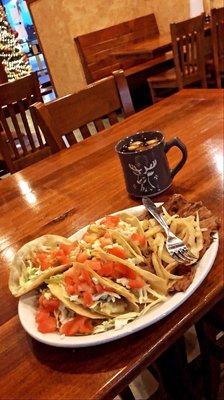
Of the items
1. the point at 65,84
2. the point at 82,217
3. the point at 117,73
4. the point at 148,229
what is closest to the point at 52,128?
the point at 117,73

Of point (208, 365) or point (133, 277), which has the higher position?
point (133, 277)

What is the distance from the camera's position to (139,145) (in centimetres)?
88

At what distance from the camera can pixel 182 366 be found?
1040mm

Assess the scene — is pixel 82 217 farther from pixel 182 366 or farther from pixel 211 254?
pixel 182 366

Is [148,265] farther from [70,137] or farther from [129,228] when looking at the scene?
[70,137]

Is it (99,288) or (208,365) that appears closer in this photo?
(99,288)

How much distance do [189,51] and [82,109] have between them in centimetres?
236

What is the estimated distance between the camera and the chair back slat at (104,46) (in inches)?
183

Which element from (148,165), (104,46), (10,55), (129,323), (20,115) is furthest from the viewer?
(10,55)

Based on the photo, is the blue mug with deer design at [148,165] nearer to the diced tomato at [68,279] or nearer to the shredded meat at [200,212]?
the shredded meat at [200,212]

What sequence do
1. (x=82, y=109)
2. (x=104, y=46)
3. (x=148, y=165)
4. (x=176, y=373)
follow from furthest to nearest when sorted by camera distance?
(x=104, y=46) → (x=82, y=109) → (x=176, y=373) → (x=148, y=165)

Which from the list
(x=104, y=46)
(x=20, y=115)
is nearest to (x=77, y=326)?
(x=20, y=115)

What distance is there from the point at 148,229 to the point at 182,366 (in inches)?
22.2

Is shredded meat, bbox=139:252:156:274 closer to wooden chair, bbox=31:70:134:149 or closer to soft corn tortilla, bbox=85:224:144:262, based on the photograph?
soft corn tortilla, bbox=85:224:144:262
